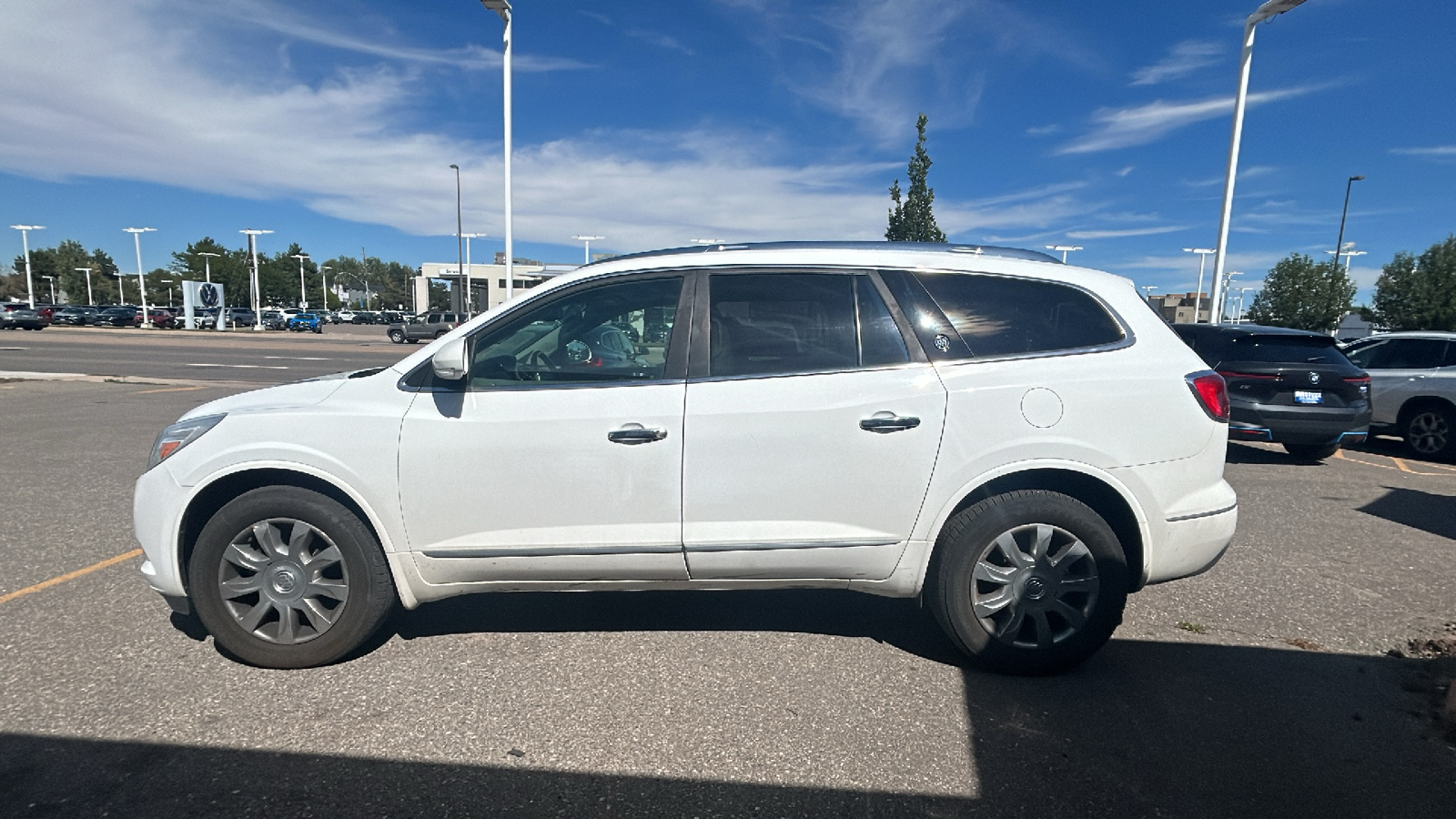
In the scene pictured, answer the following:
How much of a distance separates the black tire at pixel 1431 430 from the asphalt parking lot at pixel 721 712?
6.80m

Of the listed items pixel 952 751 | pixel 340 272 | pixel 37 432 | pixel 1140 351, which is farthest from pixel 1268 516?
pixel 340 272

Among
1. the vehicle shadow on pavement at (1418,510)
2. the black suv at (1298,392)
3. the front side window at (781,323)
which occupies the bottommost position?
the vehicle shadow on pavement at (1418,510)

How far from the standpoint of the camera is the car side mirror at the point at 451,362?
3.12 metres

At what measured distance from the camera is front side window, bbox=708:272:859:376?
329 centimetres

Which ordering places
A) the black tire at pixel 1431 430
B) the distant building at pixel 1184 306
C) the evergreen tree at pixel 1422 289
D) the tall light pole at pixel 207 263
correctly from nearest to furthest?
the black tire at pixel 1431 430 < the distant building at pixel 1184 306 < the evergreen tree at pixel 1422 289 < the tall light pole at pixel 207 263

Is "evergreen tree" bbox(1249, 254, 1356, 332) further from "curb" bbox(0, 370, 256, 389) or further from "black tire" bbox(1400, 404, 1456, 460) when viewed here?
"curb" bbox(0, 370, 256, 389)

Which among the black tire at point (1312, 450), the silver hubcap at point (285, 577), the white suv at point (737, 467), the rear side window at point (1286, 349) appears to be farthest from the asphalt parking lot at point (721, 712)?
the black tire at point (1312, 450)

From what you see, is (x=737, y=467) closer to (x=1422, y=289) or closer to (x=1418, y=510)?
(x=1418, y=510)

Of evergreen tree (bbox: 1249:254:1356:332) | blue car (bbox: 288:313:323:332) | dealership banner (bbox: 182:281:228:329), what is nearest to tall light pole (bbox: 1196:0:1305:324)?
evergreen tree (bbox: 1249:254:1356:332)

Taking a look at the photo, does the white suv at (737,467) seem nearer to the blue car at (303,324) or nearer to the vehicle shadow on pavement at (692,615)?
the vehicle shadow on pavement at (692,615)

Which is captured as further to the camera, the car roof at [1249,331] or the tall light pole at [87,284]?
the tall light pole at [87,284]

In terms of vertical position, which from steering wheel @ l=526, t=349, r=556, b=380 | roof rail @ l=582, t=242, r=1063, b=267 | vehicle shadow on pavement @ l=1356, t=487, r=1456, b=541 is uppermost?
roof rail @ l=582, t=242, r=1063, b=267

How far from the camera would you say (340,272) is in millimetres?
144625

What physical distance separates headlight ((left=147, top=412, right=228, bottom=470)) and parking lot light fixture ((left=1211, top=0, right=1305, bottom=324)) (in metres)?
15.6
